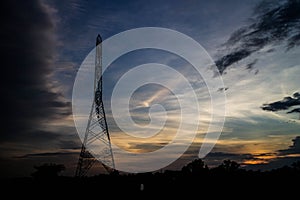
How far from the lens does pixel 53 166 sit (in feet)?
248

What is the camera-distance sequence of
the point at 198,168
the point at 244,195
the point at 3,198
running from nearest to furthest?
the point at 3,198
the point at 244,195
the point at 198,168

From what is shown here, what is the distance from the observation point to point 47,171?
242 ft

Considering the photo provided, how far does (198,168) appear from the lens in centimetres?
8869

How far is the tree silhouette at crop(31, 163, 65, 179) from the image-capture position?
71250 mm

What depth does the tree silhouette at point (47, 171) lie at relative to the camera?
71.2m

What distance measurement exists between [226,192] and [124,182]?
18.7 metres

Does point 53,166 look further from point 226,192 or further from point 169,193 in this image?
point 226,192

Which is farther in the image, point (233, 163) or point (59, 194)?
point (233, 163)

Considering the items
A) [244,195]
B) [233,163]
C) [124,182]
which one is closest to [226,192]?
[244,195]

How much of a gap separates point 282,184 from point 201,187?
12.9 meters

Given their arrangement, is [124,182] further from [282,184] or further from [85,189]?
[282,184]

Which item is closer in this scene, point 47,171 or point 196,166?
point 47,171

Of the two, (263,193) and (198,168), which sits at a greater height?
(198,168)

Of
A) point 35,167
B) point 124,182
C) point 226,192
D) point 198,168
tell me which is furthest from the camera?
point 198,168
